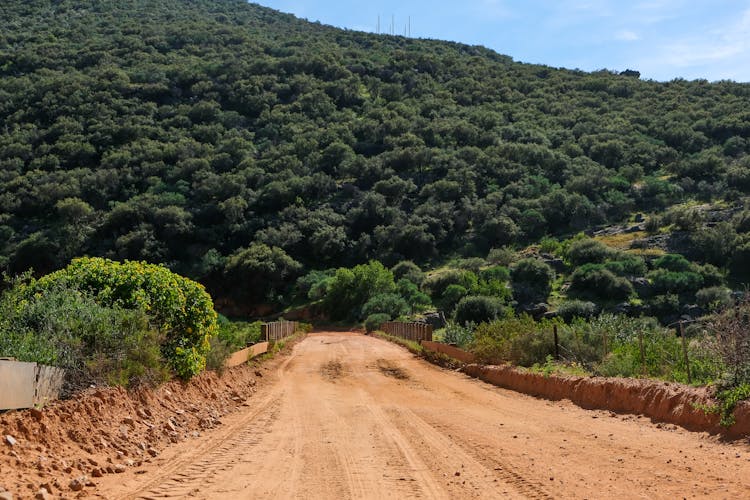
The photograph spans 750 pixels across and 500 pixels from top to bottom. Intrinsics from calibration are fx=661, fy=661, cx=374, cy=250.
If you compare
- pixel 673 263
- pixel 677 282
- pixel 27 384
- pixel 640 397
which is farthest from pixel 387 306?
pixel 27 384

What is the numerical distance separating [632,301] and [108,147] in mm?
59858

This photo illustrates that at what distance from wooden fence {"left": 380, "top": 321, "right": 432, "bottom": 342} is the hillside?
2420cm

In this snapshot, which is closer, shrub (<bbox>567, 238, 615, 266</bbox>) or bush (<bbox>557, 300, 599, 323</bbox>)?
bush (<bbox>557, 300, 599, 323</bbox>)

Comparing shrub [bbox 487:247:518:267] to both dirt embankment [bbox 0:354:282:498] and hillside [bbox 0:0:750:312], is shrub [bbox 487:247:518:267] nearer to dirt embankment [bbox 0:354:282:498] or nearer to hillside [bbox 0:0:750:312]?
hillside [bbox 0:0:750:312]

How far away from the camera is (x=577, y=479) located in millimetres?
7148

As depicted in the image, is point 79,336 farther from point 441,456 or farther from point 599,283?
point 599,283

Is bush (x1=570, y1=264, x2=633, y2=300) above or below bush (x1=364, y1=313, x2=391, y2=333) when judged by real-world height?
above

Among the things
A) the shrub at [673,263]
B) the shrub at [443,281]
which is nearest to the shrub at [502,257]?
the shrub at [443,281]

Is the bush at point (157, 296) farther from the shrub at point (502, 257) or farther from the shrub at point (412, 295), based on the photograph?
the shrub at point (502, 257)

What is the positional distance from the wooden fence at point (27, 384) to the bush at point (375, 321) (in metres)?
42.6

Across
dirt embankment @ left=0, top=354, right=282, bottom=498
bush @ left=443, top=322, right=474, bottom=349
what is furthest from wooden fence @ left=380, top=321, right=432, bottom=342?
dirt embankment @ left=0, top=354, right=282, bottom=498

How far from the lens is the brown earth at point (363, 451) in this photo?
6.77 metres

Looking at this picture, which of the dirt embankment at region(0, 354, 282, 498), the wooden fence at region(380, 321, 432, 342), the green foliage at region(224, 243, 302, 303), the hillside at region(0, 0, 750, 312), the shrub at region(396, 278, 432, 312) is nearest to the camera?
the dirt embankment at region(0, 354, 282, 498)

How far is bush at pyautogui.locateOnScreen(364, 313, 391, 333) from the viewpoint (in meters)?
51.2
